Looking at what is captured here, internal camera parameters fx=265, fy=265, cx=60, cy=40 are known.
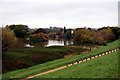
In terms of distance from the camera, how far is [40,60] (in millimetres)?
43031

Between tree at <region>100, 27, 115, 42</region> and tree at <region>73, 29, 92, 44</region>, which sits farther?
tree at <region>100, 27, 115, 42</region>

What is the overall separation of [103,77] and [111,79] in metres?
1.04

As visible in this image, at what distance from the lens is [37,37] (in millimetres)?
111188

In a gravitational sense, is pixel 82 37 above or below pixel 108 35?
below

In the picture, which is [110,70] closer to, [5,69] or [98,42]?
[5,69]

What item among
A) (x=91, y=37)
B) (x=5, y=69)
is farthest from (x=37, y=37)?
(x=5, y=69)

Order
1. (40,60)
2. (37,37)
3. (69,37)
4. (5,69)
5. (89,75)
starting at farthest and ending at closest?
(69,37), (37,37), (40,60), (5,69), (89,75)

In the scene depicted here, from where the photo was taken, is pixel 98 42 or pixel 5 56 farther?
pixel 98 42

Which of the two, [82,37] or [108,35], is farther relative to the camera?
[108,35]

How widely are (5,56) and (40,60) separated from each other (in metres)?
5.74

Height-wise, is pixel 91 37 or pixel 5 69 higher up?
pixel 91 37

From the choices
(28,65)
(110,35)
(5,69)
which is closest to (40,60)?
(28,65)

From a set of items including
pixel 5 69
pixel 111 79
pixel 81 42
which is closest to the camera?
pixel 111 79

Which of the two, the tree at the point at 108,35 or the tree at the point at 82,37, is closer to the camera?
A: the tree at the point at 82,37
